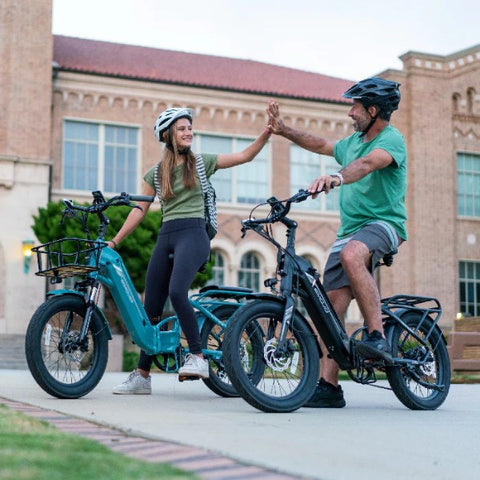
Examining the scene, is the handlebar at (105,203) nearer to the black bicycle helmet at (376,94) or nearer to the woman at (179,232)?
the woman at (179,232)

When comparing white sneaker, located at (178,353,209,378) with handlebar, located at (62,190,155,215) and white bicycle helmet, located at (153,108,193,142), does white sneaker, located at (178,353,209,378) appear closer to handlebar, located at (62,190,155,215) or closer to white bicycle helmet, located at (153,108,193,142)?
handlebar, located at (62,190,155,215)

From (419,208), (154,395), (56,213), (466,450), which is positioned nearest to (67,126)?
(56,213)

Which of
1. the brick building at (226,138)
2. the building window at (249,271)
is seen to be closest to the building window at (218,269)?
the brick building at (226,138)

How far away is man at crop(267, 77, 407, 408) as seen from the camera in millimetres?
5684

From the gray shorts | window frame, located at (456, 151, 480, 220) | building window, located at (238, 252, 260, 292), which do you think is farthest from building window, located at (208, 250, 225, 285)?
the gray shorts

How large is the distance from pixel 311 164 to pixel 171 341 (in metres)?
24.5

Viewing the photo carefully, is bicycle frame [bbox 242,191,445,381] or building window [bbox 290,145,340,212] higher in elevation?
building window [bbox 290,145,340,212]

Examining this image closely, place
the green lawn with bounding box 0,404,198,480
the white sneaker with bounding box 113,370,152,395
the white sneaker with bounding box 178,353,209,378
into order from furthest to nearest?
the white sneaker with bounding box 113,370,152,395
the white sneaker with bounding box 178,353,209,378
the green lawn with bounding box 0,404,198,480

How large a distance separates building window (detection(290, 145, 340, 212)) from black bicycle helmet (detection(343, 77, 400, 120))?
23.9 m

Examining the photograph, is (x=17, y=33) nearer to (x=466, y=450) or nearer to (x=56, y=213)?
(x=56, y=213)

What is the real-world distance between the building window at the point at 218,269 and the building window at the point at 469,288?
8.58 m

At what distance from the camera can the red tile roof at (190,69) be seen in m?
28.7

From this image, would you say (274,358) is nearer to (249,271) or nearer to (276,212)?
(276,212)

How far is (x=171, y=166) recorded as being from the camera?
6301 millimetres
